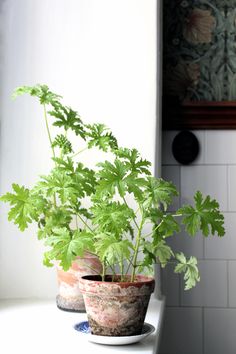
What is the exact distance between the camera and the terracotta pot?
4.24 ft

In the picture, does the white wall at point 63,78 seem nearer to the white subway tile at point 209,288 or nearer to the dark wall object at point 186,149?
the dark wall object at point 186,149

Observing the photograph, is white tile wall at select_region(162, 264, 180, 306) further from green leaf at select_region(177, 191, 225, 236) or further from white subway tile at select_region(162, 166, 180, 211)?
green leaf at select_region(177, 191, 225, 236)

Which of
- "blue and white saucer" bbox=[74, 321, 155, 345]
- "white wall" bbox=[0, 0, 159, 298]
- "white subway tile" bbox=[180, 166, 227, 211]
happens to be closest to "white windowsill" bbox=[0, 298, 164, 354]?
"blue and white saucer" bbox=[74, 321, 155, 345]

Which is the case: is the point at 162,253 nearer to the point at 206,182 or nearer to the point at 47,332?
the point at 47,332

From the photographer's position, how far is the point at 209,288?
5.72 ft

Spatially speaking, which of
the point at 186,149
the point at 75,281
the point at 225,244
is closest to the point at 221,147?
the point at 186,149

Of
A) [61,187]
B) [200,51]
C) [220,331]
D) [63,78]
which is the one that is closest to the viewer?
[61,187]

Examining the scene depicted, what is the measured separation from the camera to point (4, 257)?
152cm

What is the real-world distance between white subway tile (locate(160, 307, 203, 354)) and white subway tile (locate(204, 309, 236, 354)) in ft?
0.09

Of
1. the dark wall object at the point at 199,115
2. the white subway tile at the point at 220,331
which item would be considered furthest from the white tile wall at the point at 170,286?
the dark wall object at the point at 199,115

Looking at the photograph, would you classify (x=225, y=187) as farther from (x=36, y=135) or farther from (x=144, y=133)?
(x=36, y=135)

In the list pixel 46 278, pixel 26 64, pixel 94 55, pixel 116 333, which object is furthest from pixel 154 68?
pixel 116 333

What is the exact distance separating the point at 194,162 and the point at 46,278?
2.08ft

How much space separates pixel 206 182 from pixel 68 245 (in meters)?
0.90
